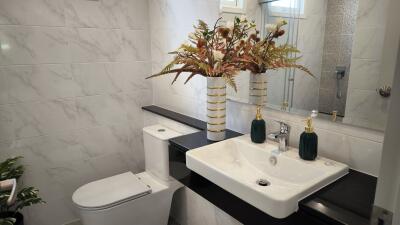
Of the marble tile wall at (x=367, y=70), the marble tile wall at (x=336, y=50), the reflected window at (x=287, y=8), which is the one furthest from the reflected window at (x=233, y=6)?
the marble tile wall at (x=367, y=70)

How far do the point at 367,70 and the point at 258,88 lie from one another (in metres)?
0.53

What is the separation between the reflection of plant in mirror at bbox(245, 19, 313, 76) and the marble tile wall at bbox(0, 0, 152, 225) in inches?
48.8

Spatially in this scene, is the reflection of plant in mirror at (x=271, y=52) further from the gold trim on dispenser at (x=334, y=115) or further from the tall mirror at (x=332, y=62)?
the gold trim on dispenser at (x=334, y=115)

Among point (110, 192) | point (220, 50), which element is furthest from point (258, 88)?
point (110, 192)

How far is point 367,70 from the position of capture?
3.51ft

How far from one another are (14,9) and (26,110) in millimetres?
673

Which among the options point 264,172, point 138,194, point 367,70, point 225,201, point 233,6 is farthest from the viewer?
point 138,194

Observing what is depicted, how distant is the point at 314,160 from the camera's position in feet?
3.80

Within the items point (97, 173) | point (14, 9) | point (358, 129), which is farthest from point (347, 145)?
point (14, 9)

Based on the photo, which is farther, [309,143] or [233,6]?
[233,6]

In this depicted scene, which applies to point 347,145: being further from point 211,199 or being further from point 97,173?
point 97,173

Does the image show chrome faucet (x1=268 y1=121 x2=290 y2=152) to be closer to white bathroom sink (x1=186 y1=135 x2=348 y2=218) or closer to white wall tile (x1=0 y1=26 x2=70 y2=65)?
white bathroom sink (x1=186 y1=135 x2=348 y2=218)

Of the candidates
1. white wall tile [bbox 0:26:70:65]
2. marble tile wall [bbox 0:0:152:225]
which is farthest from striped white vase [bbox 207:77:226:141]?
white wall tile [bbox 0:26:70:65]

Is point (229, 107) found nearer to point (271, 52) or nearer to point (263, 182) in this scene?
point (271, 52)
